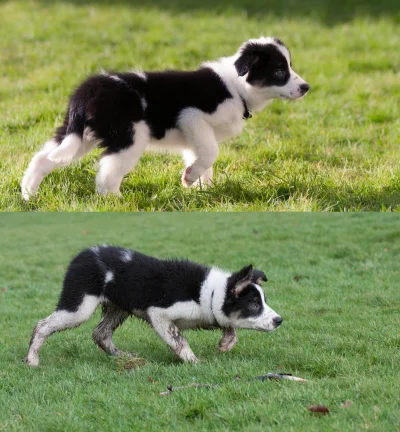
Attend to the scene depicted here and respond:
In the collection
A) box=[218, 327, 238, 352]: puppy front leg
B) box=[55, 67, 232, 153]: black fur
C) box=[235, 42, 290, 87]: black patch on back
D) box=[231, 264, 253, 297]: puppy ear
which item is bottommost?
box=[218, 327, 238, 352]: puppy front leg

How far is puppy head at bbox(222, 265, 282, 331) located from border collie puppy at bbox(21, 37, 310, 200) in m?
1.38

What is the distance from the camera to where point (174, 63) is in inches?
486

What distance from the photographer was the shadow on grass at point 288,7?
15.5 m

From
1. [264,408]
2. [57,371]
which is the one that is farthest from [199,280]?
[264,408]

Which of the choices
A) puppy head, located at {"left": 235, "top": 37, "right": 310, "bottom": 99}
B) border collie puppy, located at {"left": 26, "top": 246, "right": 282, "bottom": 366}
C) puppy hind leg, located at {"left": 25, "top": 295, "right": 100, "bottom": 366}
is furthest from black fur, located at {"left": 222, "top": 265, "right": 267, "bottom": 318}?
puppy head, located at {"left": 235, "top": 37, "right": 310, "bottom": 99}

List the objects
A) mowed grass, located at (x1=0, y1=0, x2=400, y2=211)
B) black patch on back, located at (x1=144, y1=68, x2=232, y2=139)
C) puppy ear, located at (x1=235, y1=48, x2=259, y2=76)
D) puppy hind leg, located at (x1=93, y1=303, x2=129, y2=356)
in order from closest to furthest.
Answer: puppy hind leg, located at (x1=93, y1=303, x2=129, y2=356) → black patch on back, located at (x1=144, y1=68, x2=232, y2=139) → puppy ear, located at (x1=235, y1=48, x2=259, y2=76) → mowed grass, located at (x1=0, y1=0, x2=400, y2=211)

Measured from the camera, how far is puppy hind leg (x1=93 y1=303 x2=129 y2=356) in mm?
6133

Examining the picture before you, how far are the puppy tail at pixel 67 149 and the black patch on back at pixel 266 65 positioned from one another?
1783 millimetres

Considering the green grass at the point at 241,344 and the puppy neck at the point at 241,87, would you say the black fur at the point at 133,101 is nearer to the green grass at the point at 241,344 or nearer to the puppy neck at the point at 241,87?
the puppy neck at the point at 241,87

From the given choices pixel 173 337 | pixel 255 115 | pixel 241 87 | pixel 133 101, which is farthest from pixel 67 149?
pixel 255 115

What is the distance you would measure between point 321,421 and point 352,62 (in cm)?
954

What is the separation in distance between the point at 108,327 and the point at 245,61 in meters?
2.84

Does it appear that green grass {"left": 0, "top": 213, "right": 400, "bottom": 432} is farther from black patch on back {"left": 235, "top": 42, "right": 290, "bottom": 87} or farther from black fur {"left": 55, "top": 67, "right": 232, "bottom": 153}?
black patch on back {"left": 235, "top": 42, "right": 290, "bottom": 87}

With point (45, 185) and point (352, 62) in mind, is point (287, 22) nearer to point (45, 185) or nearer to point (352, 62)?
point (352, 62)
